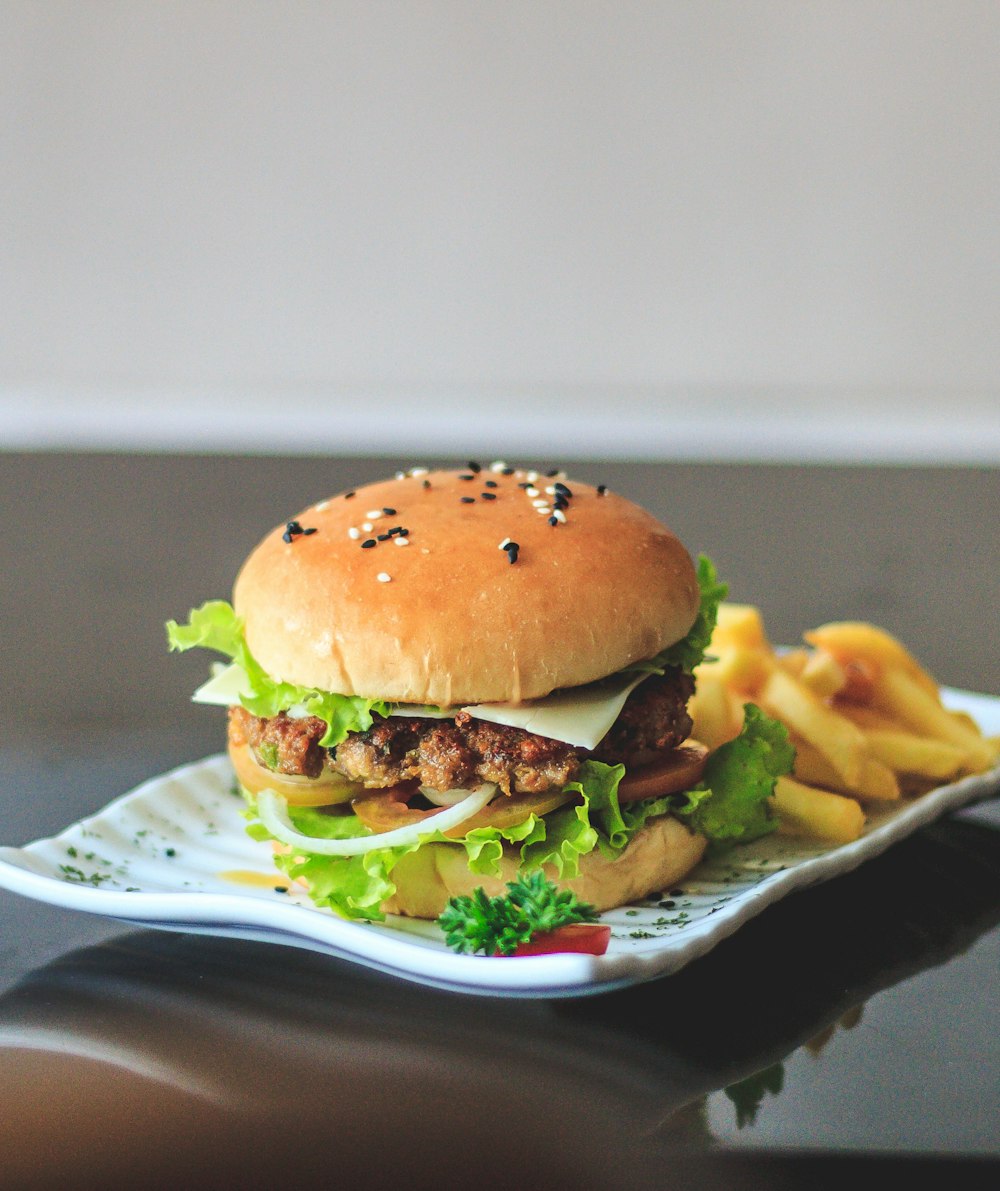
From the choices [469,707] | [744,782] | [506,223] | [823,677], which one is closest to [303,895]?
[469,707]

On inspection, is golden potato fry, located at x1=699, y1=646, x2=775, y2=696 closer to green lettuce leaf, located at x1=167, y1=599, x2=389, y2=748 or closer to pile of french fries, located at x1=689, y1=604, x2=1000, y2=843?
pile of french fries, located at x1=689, y1=604, x2=1000, y2=843

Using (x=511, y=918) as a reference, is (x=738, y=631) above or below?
above

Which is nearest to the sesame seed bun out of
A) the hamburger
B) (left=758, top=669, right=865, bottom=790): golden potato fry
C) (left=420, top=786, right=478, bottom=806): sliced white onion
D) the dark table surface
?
the hamburger

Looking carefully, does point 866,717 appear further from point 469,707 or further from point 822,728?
point 469,707

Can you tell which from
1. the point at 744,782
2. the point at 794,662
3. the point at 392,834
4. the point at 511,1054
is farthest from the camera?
the point at 794,662

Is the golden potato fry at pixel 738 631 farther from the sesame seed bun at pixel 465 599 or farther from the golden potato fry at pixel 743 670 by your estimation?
the sesame seed bun at pixel 465 599

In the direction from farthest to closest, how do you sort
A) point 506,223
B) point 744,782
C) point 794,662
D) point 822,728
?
point 506,223, point 794,662, point 822,728, point 744,782

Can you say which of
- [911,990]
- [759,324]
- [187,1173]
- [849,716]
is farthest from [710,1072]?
[759,324]
